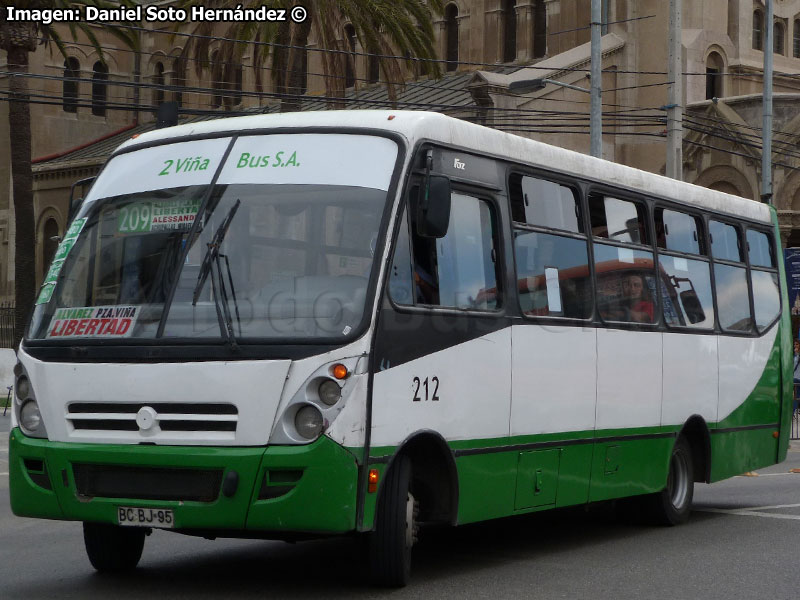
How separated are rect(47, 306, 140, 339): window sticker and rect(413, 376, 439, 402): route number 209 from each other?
1.67 m

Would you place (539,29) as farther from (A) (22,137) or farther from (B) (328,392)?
(B) (328,392)

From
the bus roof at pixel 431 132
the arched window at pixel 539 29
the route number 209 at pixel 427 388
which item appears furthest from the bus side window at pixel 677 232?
the arched window at pixel 539 29

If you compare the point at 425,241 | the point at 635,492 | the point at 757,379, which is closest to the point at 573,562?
the point at 635,492

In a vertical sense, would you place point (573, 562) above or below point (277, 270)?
below

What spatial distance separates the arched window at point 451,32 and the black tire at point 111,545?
39924 mm

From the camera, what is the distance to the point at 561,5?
144 ft

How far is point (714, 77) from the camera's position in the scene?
142 ft

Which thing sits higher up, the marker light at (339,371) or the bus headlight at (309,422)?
the marker light at (339,371)

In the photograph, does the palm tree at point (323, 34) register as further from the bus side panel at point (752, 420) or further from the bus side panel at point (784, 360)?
the bus side panel at point (752, 420)

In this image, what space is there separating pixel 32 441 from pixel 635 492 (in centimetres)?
523

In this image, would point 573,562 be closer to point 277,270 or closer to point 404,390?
point 404,390

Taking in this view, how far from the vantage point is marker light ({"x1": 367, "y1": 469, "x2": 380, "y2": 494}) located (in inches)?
323

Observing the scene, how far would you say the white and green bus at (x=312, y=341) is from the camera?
8.04m

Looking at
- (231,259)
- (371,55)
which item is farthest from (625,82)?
(231,259)
